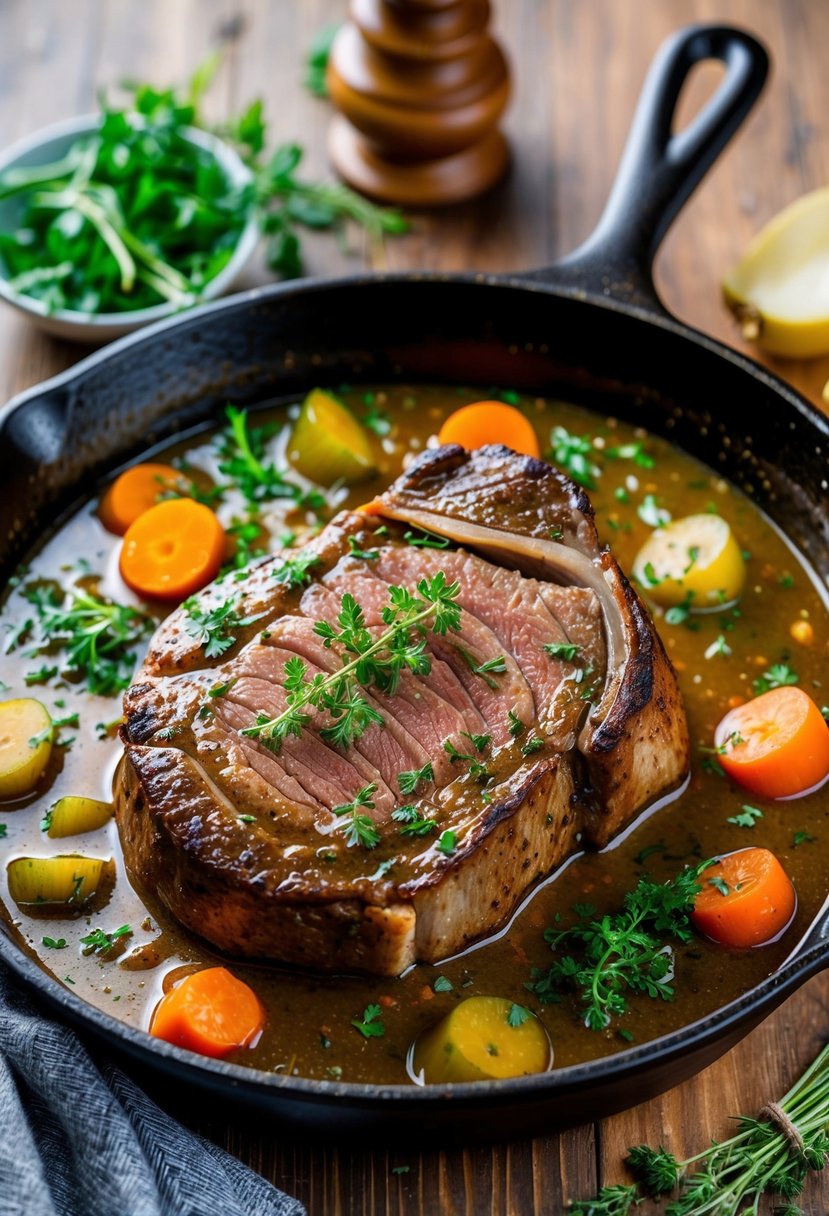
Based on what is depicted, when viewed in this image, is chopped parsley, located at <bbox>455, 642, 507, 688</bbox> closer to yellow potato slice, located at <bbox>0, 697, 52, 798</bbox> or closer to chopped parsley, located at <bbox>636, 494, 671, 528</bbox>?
chopped parsley, located at <bbox>636, 494, 671, 528</bbox>

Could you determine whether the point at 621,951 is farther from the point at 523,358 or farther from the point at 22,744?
the point at 523,358

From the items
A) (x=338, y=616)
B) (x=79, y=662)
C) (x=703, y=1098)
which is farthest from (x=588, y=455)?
(x=703, y=1098)

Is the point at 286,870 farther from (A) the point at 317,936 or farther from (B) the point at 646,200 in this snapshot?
(B) the point at 646,200

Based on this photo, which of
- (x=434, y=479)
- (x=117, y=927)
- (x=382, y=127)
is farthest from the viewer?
(x=382, y=127)

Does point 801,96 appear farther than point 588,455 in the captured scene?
Yes

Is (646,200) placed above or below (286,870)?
above
